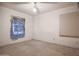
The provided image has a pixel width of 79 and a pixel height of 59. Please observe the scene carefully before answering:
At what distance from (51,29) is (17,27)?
663 mm

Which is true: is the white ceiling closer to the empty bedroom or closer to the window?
the empty bedroom

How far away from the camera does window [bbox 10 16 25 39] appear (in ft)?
5.33

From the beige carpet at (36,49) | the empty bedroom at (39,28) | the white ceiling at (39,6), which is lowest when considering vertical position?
the beige carpet at (36,49)

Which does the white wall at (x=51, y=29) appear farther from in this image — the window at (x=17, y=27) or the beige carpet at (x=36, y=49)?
the window at (x=17, y=27)

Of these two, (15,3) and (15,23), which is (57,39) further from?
(15,3)

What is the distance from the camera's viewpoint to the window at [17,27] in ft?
5.33

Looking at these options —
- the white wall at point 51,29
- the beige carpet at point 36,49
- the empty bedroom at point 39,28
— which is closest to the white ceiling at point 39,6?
the empty bedroom at point 39,28

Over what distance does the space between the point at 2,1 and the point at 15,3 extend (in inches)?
8.7

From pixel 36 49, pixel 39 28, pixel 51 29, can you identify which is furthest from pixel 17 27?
pixel 51 29

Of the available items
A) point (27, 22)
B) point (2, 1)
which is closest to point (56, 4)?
point (27, 22)

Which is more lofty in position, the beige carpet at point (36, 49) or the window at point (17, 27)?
the window at point (17, 27)

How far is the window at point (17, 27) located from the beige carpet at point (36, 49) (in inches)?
6.7

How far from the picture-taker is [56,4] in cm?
159

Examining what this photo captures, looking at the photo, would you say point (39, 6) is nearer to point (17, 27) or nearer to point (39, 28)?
point (39, 28)
